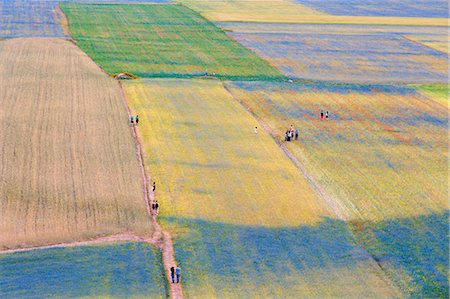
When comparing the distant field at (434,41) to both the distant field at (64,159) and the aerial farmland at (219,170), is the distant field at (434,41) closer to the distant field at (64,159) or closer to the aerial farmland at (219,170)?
the aerial farmland at (219,170)

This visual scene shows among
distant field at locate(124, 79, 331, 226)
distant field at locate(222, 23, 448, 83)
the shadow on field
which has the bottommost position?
the shadow on field

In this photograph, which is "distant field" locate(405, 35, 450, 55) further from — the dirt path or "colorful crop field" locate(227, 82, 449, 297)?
the dirt path

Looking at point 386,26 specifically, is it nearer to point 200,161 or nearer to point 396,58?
point 396,58

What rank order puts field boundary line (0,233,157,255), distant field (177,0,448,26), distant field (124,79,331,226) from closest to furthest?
1. field boundary line (0,233,157,255)
2. distant field (124,79,331,226)
3. distant field (177,0,448,26)

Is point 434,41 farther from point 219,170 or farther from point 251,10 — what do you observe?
point 219,170

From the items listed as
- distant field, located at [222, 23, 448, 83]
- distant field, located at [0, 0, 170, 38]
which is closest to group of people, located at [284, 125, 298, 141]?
distant field, located at [222, 23, 448, 83]
